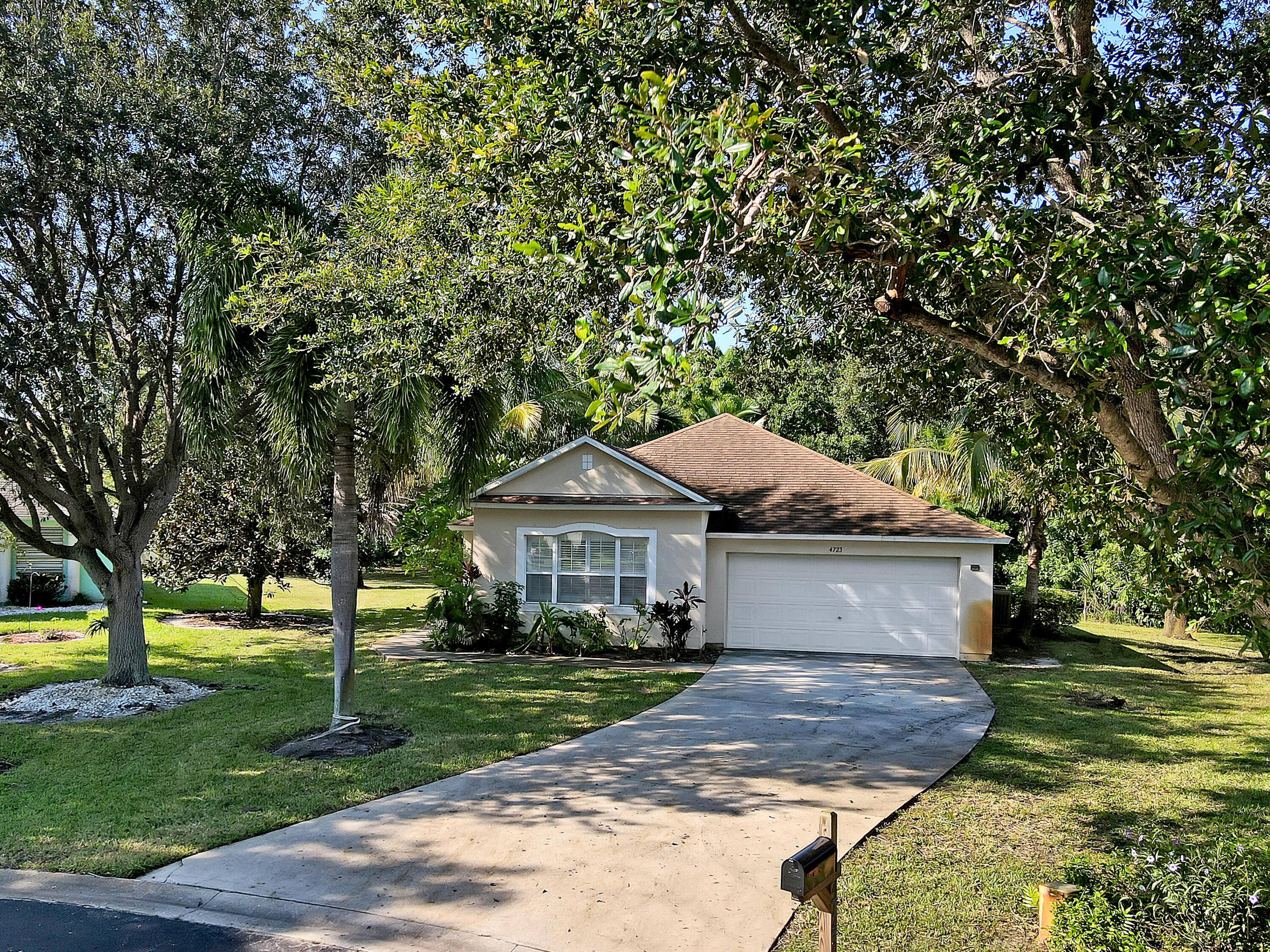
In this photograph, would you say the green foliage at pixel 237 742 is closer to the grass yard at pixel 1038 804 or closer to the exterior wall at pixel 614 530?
the exterior wall at pixel 614 530

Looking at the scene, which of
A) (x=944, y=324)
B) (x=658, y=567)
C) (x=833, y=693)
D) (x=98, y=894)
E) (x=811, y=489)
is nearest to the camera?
(x=98, y=894)

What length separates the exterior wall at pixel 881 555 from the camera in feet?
53.8

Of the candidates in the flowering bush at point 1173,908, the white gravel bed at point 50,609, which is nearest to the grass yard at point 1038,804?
the flowering bush at point 1173,908

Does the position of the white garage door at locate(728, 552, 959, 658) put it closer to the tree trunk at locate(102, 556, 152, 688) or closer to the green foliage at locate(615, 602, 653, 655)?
the green foliage at locate(615, 602, 653, 655)

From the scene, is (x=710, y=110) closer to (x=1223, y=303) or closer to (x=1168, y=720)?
(x=1223, y=303)

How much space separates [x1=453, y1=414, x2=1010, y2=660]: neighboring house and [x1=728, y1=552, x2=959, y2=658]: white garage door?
0.07 feet

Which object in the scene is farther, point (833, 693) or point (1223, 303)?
point (833, 693)

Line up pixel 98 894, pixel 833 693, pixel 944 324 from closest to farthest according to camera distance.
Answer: pixel 98 894 → pixel 944 324 → pixel 833 693

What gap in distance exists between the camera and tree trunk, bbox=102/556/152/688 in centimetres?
1168

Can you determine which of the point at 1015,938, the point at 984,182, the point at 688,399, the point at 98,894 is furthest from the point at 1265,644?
the point at 98,894

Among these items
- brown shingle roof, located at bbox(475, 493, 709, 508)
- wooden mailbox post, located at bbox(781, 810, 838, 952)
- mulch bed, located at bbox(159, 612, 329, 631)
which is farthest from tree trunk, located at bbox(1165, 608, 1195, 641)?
wooden mailbox post, located at bbox(781, 810, 838, 952)

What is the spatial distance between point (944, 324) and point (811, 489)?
12.5 m

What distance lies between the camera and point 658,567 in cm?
1692

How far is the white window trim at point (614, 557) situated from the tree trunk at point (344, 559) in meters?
7.29
